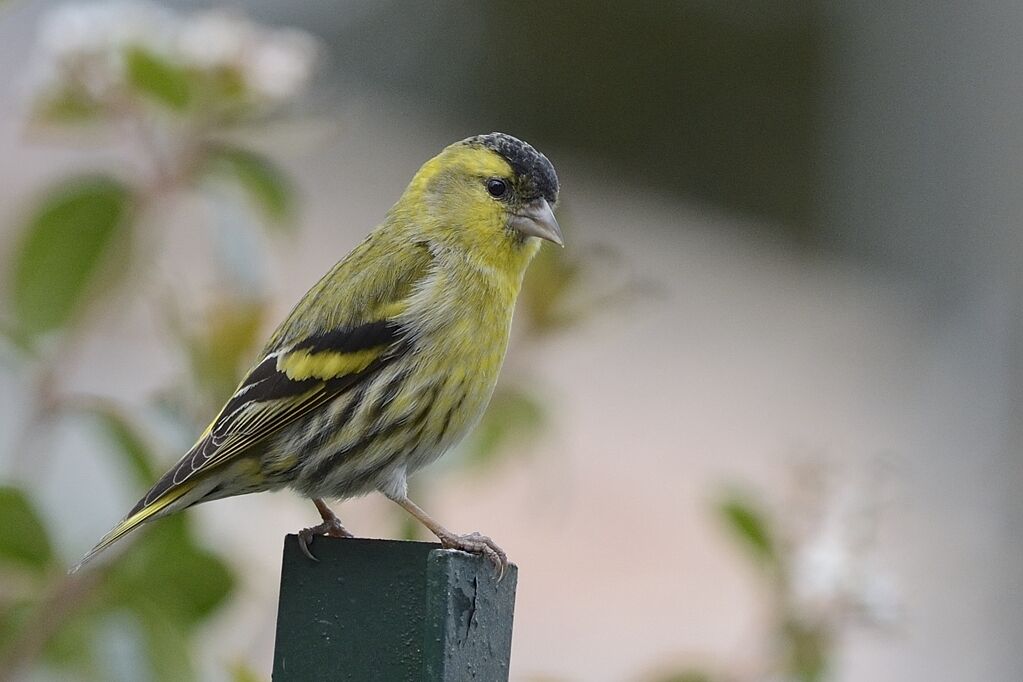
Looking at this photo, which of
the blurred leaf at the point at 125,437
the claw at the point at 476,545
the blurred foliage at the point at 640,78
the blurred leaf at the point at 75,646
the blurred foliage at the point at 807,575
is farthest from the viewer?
the blurred foliage at the point at 640,78

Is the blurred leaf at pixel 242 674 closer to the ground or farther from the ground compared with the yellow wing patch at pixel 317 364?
closer to the ground

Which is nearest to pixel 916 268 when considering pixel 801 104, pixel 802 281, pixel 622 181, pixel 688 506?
pixel 802 281

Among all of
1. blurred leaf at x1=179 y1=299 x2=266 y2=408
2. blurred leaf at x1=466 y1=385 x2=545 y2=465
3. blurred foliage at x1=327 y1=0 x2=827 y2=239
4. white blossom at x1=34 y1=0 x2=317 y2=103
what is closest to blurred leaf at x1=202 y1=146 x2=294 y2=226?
white blossom at x1=34 y1=0 x2=317 y2=103

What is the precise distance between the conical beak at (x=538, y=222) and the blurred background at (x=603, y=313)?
0.28 ft

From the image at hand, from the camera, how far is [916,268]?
13297 millimetres

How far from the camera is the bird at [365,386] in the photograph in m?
2.36

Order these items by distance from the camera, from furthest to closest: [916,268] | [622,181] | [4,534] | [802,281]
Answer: [622,181] → [802,281] → [916,268] → [4,534]

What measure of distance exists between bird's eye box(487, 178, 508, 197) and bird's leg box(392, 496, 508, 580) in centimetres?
65

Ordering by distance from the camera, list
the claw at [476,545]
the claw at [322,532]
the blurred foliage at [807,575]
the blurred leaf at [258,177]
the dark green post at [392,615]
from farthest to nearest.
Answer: the blurred leaf at [258,177]
the blurred foliage at [807,575]
the claw at [476,545]
the claw at [322,532]
the dark green post at [392,615]

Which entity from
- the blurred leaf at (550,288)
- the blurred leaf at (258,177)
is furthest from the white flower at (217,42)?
the blurred leaf at (550,288)

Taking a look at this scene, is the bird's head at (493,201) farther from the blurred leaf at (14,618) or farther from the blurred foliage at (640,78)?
the blurred foliage at (640,78)

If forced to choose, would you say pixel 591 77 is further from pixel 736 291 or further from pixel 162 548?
pixel 162 548

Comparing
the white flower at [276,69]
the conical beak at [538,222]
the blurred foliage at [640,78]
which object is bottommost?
the conical beak at [538,222]

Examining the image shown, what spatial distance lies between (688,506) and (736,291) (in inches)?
218
